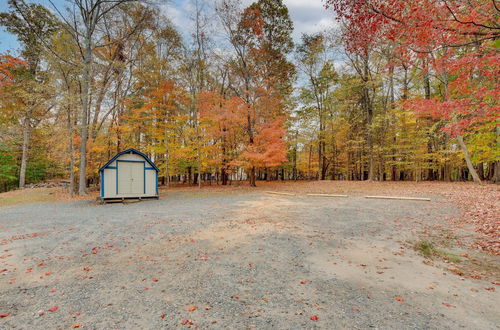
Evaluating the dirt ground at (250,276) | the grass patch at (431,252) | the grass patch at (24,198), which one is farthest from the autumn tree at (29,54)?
the grass patch at (431,252)

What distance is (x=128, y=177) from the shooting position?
1232 centimetres

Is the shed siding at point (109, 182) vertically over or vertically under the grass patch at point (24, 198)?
over

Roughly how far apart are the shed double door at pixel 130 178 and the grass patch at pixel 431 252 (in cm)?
1268

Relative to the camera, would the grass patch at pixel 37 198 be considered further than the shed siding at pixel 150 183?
No

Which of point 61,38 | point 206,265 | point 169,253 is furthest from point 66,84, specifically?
point 206,265

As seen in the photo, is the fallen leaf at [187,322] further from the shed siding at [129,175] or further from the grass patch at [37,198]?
the grass patch at [37,198]

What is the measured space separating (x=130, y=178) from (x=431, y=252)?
43.1 feet

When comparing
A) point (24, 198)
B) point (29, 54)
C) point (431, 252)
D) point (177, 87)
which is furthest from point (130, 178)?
point (29, 54)

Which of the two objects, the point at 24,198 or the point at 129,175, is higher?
the point at 129,175

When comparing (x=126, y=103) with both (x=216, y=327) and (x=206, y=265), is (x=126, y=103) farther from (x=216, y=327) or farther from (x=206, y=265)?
(x=216, y=327)

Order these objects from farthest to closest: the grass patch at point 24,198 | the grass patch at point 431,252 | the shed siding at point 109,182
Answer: the grass patch at point 24,198 → the shed siding at point 109,182 → the grass patch at point 431,252

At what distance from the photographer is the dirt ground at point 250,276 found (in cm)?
238

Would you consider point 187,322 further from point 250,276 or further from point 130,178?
point 130,178

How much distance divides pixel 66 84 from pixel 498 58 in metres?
20.4
